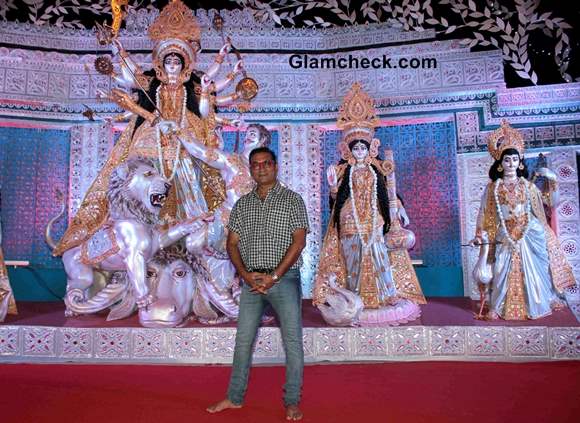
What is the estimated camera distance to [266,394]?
306 cm

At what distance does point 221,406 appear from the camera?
2.66m

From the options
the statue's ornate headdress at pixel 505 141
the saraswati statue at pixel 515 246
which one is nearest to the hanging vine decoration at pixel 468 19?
the statue's ornate headdress at pixel 505 141

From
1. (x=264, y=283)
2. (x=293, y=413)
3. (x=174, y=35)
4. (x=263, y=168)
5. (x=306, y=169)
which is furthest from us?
(x=306, y=169)

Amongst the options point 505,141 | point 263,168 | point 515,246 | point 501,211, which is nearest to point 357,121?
point 505,141

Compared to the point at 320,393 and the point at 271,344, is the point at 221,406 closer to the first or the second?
the point at 320,393

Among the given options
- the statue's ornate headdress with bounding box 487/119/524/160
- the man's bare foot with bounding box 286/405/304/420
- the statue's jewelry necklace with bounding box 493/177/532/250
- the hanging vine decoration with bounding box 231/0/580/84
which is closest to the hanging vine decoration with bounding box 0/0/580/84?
the hanging vine decoration with bounding box 231/0/580/84

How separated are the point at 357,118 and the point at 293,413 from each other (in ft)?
10.6

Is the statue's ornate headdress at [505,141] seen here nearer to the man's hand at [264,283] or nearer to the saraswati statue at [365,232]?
the saraswati statue at [365,232]

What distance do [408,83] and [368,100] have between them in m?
2.03

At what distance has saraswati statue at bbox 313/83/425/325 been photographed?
4691 mm

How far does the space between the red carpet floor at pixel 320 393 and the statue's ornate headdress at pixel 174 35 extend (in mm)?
3172

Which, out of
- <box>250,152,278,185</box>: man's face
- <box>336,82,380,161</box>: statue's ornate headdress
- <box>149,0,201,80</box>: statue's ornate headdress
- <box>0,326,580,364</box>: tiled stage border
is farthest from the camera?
<box>149,0,201,80</box>: statue's ornate headdress

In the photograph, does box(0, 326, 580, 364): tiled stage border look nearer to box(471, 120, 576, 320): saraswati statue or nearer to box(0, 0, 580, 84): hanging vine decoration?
box(471, 120, 576, 320): saraswati statue

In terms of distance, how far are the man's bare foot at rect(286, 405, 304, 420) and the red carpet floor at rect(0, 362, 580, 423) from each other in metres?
0.04
